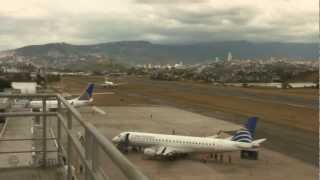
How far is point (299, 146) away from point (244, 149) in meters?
7.32

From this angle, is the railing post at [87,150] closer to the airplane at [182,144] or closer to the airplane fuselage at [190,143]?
the airplane at [182,144]

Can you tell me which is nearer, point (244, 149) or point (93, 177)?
point (93, 177)

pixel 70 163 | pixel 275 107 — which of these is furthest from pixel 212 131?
pixel 70 163

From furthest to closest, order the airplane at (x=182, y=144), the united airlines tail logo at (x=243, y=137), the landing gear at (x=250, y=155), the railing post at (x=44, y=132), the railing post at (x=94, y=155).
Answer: the united airlines tail logo at (x=243, y=137), the airplane at (x=182, y=144), the landing gear at (x=250, y=155), the railing post at (x=44, y=132), the railing post at (x=94, y=155)

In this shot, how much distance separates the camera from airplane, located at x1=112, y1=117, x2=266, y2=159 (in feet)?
135

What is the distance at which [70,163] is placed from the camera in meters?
5.59

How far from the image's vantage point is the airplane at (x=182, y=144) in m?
41.1

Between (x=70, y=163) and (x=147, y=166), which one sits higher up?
(x=70, y=163)

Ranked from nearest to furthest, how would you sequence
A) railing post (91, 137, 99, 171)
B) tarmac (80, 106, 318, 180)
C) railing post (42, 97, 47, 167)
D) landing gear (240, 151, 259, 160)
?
railing post (91, 137, 99, 171) < railing post (42, 97, 47, 167) < tarmac (80, 106, 318, 180) < landing gear (240, 151, 259, 160)

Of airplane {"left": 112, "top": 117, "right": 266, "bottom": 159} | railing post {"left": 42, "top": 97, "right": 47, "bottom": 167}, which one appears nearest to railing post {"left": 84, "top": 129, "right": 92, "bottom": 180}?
railing post {"left": 42, "top": 97, "right": 47, "bottom": 167}

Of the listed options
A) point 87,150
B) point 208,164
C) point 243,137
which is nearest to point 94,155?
point 87,150

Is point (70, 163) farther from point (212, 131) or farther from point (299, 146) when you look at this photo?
point (212, 131)

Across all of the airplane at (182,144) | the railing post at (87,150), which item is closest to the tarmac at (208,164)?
the airplane at (182,144)

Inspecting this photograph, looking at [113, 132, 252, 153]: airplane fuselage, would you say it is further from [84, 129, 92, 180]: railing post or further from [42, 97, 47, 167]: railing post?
[84, 129, 92, 180]: railing post
